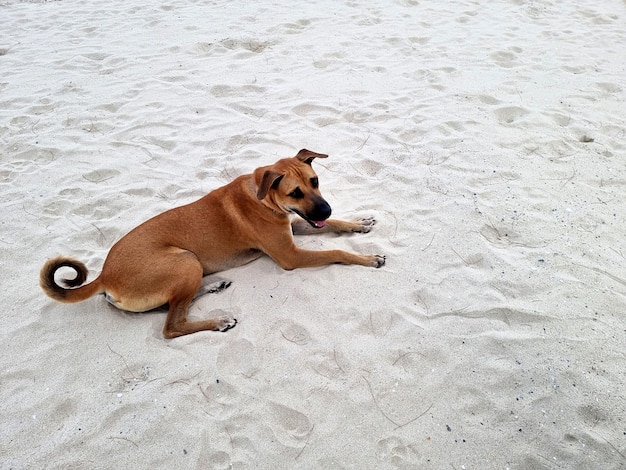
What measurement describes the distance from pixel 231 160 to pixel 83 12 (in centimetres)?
640

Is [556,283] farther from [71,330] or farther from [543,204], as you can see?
[71,330]

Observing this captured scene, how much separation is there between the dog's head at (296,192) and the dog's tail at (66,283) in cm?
145

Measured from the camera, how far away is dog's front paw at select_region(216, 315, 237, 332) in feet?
11.0

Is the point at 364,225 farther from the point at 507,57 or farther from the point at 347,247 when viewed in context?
the point at 507,57

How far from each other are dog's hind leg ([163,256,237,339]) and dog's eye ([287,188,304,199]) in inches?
38.1

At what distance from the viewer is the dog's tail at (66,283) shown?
3176 mm

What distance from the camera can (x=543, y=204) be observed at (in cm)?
423

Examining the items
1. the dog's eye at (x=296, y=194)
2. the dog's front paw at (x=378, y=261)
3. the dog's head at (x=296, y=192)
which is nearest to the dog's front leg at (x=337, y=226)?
the dog's front paw at (x=378, y=261)

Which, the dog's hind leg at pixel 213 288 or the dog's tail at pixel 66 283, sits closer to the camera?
the dog's tail at pixel 66 283

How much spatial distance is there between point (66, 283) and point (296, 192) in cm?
195

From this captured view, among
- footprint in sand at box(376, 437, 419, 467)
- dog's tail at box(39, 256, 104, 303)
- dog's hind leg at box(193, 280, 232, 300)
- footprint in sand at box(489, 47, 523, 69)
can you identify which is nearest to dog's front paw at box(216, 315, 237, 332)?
dog's hind leg at box(193, 280, 232, 300)

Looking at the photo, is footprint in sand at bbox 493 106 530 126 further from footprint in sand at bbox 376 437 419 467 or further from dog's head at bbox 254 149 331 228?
footprint in sand at bbox 376 437 419 467

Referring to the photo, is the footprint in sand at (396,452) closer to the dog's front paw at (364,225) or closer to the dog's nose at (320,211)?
the dog's nose at (320,211)

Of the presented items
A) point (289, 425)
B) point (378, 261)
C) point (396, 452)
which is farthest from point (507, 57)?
point (289, 425)
